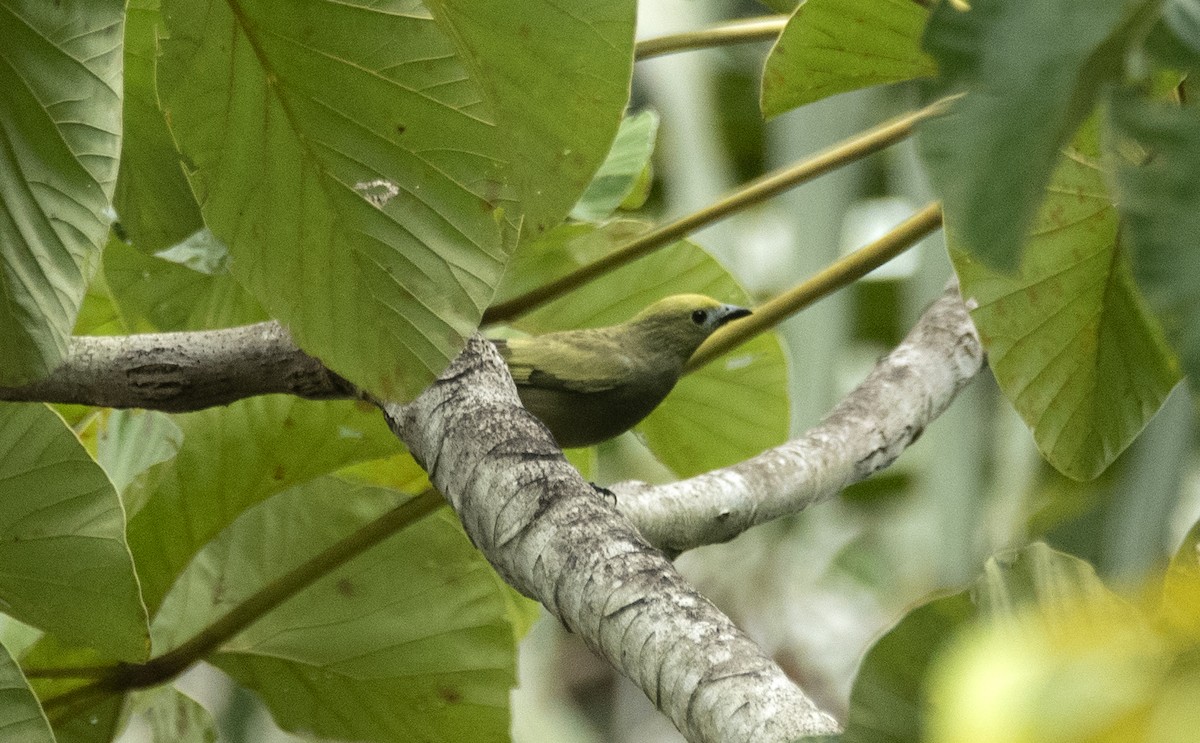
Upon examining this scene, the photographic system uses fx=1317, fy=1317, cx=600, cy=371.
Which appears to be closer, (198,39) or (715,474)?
(198,39)

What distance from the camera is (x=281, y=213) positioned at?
114 cm

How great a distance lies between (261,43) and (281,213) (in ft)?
0.47

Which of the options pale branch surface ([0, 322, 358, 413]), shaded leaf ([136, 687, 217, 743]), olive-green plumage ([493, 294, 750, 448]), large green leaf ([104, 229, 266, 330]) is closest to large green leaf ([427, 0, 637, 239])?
pale branch surface ([0, 322, 358, 413])

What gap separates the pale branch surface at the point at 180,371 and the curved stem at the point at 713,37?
1.92ft

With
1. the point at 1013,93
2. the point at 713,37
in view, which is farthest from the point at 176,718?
the point at 1013,93

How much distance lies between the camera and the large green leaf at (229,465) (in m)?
1.50

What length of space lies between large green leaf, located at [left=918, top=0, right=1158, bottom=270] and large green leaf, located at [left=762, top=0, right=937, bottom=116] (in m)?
0.80

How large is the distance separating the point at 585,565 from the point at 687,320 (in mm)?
1392

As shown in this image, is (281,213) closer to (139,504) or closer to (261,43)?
(261,43)

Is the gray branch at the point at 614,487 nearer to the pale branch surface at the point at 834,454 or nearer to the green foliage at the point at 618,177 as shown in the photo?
the pale branch surface at the point at 834,454

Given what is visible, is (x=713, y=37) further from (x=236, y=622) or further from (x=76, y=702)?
(x=76, y=702)

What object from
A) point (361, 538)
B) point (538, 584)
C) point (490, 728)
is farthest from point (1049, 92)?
point (490, 728)

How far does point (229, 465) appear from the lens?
1.51 m

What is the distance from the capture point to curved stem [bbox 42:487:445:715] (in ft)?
4.69
